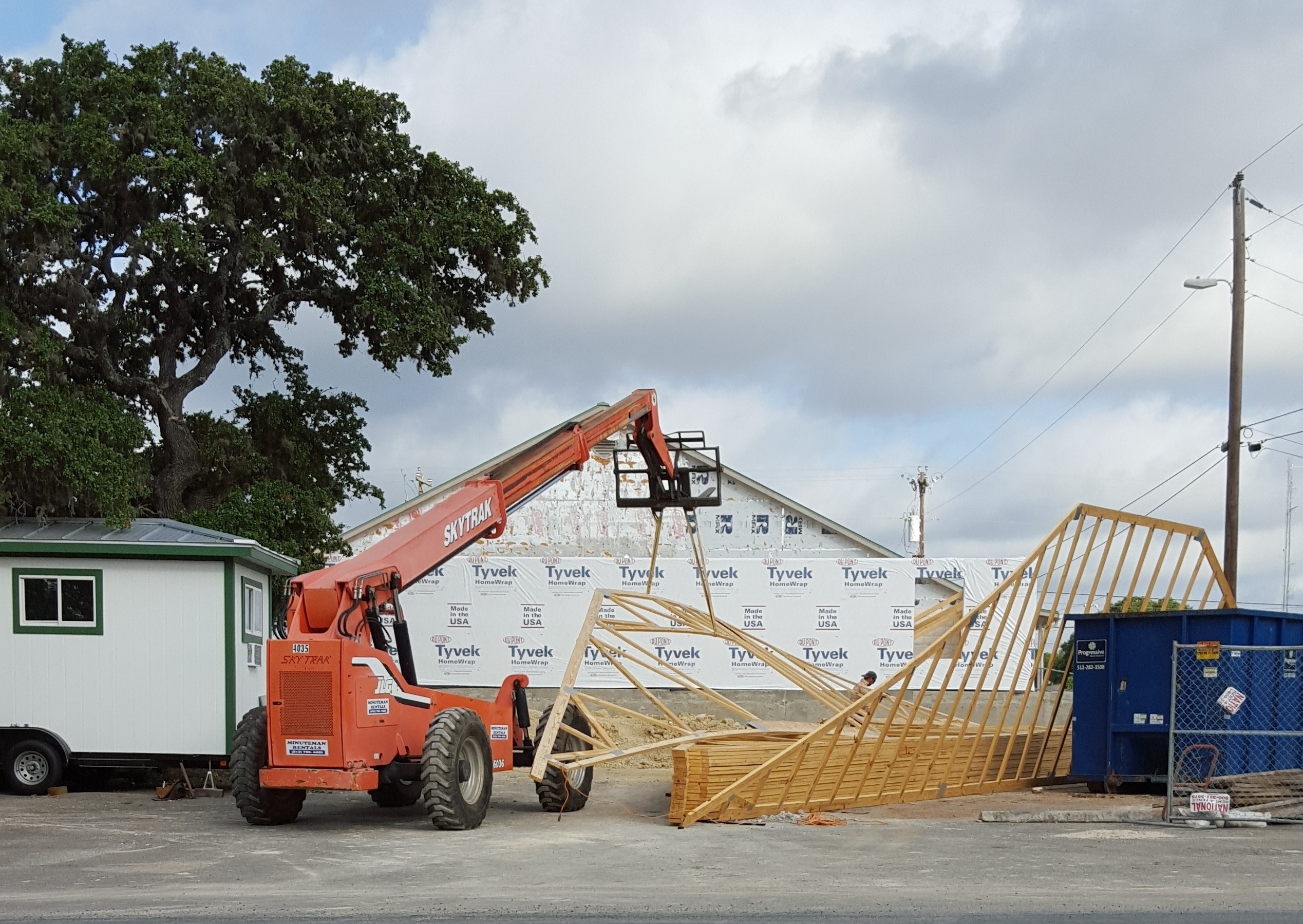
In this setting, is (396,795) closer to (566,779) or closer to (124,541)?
(566,779)

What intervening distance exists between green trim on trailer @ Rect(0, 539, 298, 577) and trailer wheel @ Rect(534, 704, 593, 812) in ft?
16.1

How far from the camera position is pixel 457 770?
1309 cm

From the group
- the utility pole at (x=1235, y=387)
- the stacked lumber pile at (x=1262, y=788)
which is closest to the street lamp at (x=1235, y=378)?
the utility pole at (x=1235, y=387)

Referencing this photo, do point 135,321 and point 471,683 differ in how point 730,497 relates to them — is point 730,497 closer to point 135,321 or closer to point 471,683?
point 471,683

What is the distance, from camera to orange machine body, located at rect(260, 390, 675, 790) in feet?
41.5

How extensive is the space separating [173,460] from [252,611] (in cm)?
522

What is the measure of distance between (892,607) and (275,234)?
13403mm

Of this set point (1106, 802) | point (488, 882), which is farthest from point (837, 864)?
point (1106, 802)

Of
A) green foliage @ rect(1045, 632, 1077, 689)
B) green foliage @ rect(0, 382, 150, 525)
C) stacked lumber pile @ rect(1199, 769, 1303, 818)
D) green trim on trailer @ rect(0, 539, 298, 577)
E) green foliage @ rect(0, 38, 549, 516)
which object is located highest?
green foliage @ rect(0, 38, 549, 516)

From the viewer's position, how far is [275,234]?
22625 mm

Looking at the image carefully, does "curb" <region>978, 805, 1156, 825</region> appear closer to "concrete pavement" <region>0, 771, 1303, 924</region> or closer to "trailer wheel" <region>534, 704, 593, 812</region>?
"concrete pavement" <region>0, 771, 1303, 924</region>

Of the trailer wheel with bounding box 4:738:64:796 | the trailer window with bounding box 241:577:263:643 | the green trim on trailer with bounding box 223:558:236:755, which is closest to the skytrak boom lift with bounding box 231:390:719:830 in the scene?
the green trim on trailer with bounding box 223:558:236:755

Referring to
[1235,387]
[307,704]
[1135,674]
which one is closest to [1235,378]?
Answer: [1235,387]

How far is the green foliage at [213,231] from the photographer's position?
2073 cm
